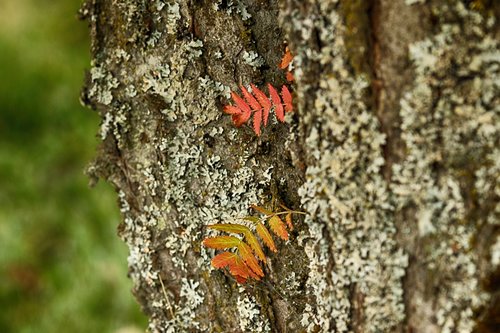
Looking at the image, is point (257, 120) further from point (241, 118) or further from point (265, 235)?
point (265, 235)

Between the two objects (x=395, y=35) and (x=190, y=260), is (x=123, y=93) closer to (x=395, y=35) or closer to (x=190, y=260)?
(x=190, y=260)

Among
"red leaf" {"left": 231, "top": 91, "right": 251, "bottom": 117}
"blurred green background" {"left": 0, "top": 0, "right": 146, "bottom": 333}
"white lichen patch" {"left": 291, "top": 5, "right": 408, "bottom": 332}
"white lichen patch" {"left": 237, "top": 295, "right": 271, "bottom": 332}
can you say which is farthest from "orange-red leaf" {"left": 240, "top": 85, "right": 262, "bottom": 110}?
"blurred green background" {"left": 0, "top": 0, "right": 146, "bottom": 333}

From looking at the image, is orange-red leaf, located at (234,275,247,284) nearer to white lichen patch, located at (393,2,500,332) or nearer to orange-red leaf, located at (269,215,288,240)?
orange-red leaf, located at (269,215,288,240)

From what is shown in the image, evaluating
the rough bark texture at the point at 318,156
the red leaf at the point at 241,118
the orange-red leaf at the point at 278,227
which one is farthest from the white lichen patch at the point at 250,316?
the red leaf at the point at 241,118

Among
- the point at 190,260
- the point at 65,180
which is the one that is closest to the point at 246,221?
the point at 190,260

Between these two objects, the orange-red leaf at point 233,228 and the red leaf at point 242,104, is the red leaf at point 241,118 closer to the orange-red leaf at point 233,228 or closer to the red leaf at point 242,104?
the red leaf at point 242,104

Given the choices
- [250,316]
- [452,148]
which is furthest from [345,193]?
[250,316]
